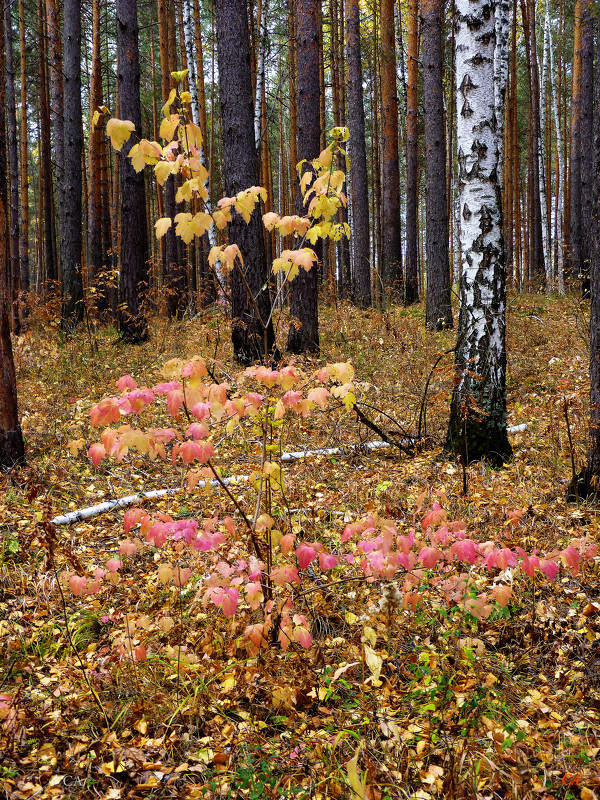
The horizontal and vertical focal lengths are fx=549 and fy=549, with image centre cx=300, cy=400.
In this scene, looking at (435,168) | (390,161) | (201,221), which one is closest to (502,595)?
(201,221)

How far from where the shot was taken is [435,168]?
9031 mm

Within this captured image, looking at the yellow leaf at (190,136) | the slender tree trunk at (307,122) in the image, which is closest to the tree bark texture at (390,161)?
the slender tree trunk at (307,122)

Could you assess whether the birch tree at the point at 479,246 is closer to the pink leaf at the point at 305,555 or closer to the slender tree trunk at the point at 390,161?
the pink leaf at the point at 305,555

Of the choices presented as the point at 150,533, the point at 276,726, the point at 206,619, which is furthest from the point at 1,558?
the point at 276,726

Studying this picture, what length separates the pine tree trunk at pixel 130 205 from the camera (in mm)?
8070

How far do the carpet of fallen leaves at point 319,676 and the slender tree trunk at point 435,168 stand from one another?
16.9ft

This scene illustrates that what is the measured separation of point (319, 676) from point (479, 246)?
3.04 metres

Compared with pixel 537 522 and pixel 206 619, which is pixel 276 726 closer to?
pixel 206 619

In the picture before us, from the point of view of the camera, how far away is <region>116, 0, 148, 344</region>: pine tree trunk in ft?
26.5

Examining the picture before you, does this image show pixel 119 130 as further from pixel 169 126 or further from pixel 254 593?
pixel 254 593

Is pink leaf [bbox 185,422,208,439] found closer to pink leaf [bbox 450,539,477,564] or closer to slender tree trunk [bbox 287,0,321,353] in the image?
pink leaf [bbox 450,539,477,564]

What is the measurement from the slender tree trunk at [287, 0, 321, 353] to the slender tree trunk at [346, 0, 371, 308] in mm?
3626

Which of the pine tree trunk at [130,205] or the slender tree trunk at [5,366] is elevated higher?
the pine tree trunk at [130,205]

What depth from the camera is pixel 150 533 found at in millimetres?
2152
